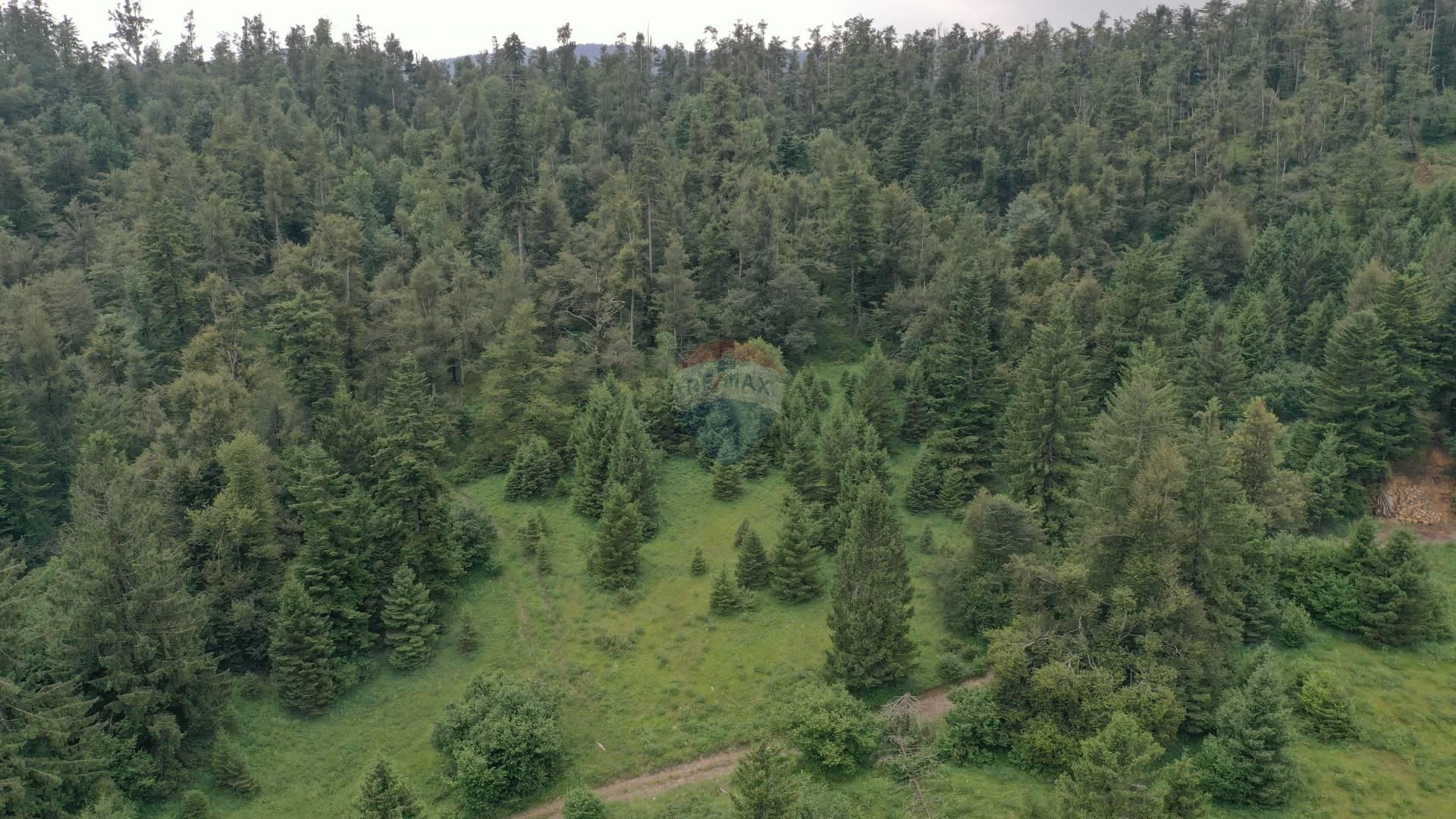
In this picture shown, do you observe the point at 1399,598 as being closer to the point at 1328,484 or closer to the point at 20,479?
the point at 1328,484

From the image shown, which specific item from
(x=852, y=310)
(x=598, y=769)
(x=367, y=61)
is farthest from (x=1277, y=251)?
(x=367, y=61)

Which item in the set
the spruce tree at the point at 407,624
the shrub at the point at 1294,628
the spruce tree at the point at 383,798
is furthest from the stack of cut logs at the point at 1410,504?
the spruce tree at the point at 407,624

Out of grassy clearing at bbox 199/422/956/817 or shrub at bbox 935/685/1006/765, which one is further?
grassy clearing at bbox 199/422/956/817

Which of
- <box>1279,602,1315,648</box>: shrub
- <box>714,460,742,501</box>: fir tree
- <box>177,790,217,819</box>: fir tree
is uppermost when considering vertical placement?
<box>714,460,742,501</box>: fir tree

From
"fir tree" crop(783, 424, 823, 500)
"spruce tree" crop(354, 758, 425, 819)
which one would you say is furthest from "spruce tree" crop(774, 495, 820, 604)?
"spruce tree" crop(354, 758, 425, 819)

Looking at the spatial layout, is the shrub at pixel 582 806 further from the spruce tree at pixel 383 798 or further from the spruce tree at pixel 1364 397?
the spruce tree at pixel 1364 397

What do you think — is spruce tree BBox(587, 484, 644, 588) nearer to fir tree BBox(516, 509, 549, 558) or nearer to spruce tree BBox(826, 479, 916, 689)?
fir tree BBox(516, 509, 549, 558)
